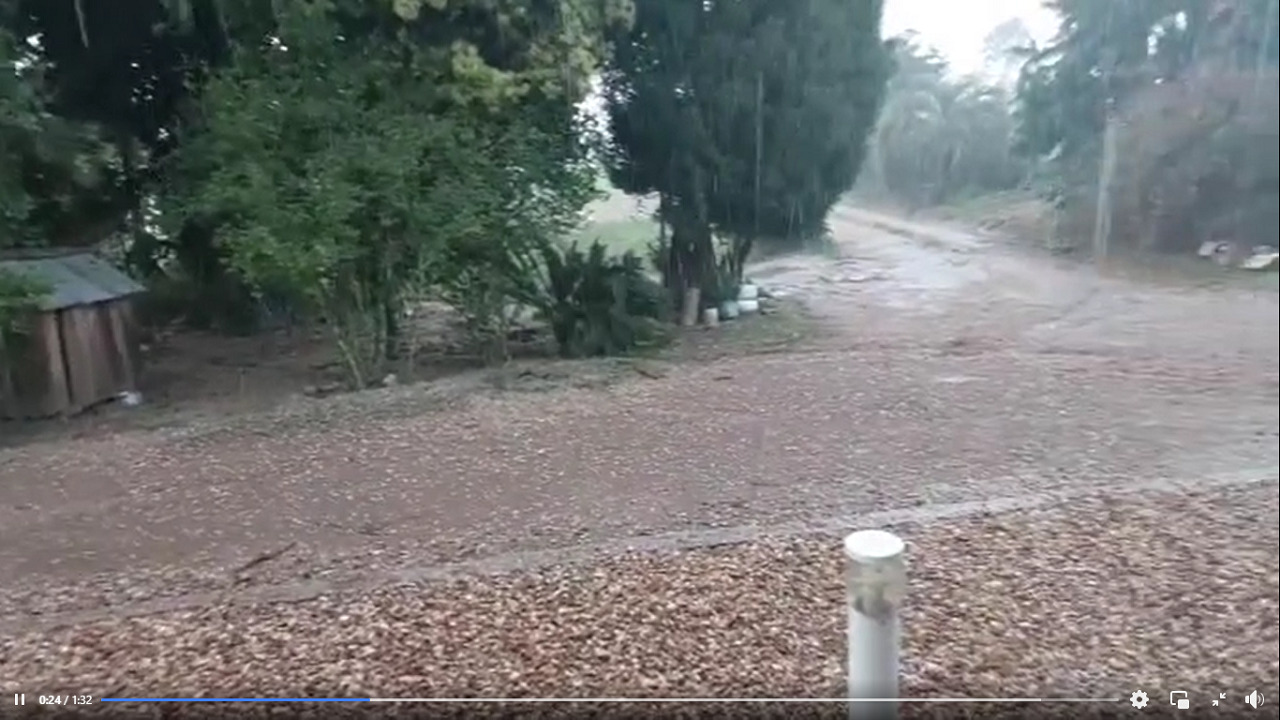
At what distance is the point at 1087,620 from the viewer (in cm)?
105

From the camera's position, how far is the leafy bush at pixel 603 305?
62.1 inches

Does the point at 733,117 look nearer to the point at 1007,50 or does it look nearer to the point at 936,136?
the point at 936,136

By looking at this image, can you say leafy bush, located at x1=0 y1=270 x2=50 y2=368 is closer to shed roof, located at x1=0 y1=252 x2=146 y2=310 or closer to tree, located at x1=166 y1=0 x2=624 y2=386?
shed roof, located at x1=0 y1=252 x2=146 y2=310

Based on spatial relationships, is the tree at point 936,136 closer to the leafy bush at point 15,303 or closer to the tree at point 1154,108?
the tree at point 1154,108

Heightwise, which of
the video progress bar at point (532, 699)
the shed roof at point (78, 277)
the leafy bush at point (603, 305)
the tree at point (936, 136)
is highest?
the tree at point (936, 136)

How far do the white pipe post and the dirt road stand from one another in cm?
23

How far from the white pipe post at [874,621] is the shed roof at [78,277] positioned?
4.68ft

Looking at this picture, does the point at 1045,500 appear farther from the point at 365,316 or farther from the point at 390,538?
the point at 365,316

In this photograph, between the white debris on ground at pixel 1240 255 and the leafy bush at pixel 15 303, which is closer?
the white debris on ground at pixel 1240 255

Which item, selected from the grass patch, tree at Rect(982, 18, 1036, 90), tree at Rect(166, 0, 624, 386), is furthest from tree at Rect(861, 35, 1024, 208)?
tree at Rect(166, 0, 624, 386)

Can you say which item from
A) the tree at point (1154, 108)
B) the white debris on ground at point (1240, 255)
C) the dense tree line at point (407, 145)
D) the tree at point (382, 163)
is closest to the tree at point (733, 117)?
the dense tree line at point (407, 145)

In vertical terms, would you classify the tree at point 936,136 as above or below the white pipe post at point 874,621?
above

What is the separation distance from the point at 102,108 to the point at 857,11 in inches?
49.1

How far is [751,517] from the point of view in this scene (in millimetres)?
1334
